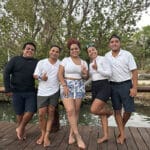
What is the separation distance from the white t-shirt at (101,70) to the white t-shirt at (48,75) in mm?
569

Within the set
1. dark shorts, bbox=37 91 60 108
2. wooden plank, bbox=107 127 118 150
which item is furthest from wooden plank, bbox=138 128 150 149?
dark shorts, bbox=37 91 60 108

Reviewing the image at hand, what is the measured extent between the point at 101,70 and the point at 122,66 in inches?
13.1

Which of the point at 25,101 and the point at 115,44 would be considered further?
the point at 25,101

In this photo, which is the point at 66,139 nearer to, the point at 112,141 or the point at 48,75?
the point at 112,141

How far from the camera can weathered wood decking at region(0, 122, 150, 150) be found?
224 inches

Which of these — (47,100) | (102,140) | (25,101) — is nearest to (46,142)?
(47,100)

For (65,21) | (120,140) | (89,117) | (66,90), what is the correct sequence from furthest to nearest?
(89,117) < (65,21) < (120,140) < (66,90)

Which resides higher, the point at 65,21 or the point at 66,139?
the point at 65,21

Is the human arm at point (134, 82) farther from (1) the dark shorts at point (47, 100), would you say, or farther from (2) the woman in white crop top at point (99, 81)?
(1) the dark shorts at point (47, 100)

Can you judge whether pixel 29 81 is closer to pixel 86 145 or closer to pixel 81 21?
pixel 86 145

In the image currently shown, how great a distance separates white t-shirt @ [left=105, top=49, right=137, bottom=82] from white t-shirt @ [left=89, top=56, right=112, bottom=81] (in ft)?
0.42

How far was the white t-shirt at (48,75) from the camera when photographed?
573 cm

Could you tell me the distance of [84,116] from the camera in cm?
1285

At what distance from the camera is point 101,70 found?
5.57 m
